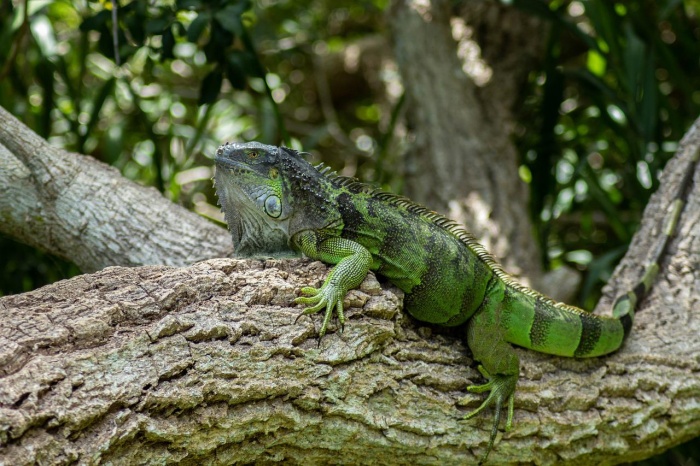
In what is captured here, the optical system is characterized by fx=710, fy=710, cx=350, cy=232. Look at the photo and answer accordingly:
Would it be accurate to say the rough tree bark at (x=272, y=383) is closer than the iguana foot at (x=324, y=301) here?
Yes

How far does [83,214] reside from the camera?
3557 mm

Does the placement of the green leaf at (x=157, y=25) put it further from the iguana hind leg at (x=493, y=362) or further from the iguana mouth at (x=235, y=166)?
the iguana hind leg at (x=493, y=362)

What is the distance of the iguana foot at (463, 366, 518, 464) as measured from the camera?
3.08 m

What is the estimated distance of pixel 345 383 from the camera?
2740mm

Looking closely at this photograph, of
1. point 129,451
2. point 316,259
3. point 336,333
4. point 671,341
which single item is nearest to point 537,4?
point 671,341

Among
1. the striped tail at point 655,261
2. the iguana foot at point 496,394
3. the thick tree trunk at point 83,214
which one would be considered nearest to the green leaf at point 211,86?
the thick tree trunk at point 83,214

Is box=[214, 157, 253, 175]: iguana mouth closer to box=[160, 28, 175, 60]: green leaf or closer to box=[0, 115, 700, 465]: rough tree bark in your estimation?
box=[0, 115, 700, 465]: rough tree bark

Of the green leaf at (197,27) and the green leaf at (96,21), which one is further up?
the green leaf at (197,27)

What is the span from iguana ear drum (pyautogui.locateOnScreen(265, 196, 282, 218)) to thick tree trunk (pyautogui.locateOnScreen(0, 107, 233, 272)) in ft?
1.90

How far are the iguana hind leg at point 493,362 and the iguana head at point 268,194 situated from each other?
2.74 feet

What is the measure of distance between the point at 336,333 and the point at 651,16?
15.8ft

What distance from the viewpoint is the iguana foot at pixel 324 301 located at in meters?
2.75

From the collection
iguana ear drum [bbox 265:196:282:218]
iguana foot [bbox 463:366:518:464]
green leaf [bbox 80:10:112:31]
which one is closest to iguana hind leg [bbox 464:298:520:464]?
iguana foot [bbox 463:366:518:464]

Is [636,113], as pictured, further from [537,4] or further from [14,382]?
[14,382]
